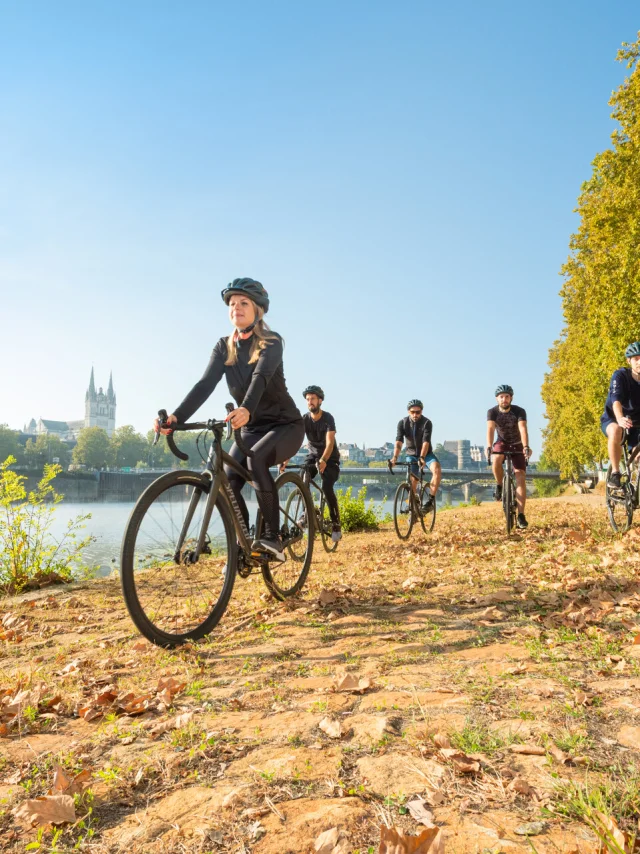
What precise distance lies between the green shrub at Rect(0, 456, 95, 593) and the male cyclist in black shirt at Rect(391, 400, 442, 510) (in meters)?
5.83

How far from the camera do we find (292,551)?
5918 millimetres

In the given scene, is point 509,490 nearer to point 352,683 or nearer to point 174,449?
point 174,449

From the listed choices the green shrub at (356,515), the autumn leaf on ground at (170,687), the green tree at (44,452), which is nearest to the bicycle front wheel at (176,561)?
the autumn leaf on ground at (170,687)

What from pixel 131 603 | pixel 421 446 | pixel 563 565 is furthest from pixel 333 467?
pixel 131 603

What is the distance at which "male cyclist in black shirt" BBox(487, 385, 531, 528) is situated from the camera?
30.6 feet

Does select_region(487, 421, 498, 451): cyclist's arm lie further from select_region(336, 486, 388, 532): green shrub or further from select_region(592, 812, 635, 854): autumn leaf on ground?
select_region(592, 812, 635, 854): autumn leaf on ground

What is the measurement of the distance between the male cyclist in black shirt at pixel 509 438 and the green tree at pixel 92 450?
120 meters

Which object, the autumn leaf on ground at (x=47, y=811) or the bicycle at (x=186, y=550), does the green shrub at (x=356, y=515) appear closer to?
the bicycle at (x=186, y=550)

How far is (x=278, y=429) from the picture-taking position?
16.3ft

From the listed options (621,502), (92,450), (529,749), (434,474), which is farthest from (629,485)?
(92,450)

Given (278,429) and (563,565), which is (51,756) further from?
(563,565)

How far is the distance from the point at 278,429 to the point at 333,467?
4.84 metres

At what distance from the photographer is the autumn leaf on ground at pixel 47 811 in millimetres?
1810

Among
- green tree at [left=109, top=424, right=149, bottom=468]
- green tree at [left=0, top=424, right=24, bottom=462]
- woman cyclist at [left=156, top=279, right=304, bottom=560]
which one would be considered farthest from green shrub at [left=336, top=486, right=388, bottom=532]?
green tree at [left=109, top=424, right=149, bottom=468]
